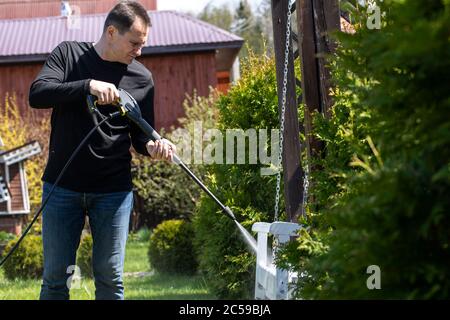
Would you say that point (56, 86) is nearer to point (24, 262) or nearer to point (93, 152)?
point (93, 152)

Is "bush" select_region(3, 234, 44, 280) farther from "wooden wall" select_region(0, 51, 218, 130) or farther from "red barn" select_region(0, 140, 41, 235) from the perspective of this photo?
"wooden wall" select_region(0, 51, 218, 130)

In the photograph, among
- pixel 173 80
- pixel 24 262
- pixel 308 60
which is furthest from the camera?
pixel 173 80

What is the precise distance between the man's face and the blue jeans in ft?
2.38

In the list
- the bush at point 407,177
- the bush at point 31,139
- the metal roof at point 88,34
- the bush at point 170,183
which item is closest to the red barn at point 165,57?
the metal roof at point 88,34

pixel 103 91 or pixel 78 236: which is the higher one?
pixel 103 91

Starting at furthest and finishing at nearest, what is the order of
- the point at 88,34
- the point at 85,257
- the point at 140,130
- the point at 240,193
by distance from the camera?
the point at 88,34
the point at 85,257
the point at 240,193
the point at 140,130

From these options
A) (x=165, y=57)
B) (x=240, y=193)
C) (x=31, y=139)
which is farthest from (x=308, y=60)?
(x=165, y=57)

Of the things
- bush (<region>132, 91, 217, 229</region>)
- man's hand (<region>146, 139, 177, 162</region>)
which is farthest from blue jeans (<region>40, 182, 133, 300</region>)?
bush (<region>132, 91, 217, 229</region>)

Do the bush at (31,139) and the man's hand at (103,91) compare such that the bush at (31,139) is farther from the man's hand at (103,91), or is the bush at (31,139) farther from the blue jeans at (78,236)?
the man's hand at (103,91)

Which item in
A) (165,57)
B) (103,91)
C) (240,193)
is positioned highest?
(165,57)

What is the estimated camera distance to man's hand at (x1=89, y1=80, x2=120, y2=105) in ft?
14.0

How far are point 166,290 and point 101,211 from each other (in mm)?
5139

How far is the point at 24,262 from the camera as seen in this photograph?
11227mm

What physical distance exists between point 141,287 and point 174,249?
1468mm
